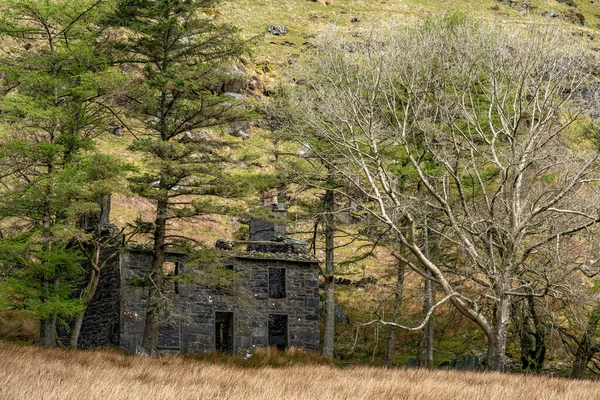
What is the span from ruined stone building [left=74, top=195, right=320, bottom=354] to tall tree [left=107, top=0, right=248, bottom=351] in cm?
428

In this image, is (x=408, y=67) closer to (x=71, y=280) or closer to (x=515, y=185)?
(x=515, y=185)

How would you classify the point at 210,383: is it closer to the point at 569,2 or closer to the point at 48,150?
the point at 48,150

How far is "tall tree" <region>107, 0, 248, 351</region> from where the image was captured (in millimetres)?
17995

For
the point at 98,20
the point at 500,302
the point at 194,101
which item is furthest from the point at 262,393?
the point at 98,20

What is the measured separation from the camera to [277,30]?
97.6m

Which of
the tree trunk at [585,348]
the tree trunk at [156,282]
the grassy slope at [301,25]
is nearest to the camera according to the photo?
the tree trunk at [156,282]

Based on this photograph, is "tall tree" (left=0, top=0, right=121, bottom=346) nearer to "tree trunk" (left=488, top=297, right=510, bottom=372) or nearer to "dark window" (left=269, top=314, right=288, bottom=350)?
"tree trunk" (left=488, top=297, right=510, bottom=372)

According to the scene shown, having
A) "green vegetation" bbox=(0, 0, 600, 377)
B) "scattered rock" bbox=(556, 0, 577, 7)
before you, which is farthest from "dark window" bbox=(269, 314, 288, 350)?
"scattered rock" bbox=(556, 0, 577, 7)

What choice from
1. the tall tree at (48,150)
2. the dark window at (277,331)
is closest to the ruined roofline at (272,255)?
the dark window at (277,331)

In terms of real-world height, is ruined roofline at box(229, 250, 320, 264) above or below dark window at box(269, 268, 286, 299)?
above

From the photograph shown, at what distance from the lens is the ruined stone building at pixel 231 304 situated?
2391 centimetres

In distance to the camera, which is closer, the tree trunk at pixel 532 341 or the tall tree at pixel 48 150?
the tall tree at pixel 48 150

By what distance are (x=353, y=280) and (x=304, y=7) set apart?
83881 mm

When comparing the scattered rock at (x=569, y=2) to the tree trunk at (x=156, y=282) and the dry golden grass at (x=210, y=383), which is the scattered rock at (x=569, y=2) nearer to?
the tree trunk at (x=156, y=282)
